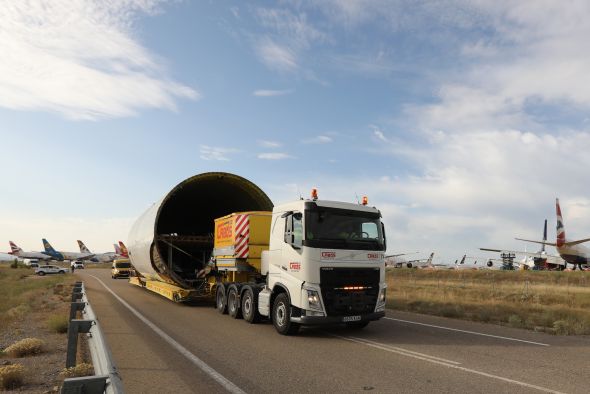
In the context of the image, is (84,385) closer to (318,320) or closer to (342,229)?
(318,320)

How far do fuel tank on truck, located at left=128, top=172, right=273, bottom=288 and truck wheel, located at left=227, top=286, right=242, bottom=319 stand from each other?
396cm

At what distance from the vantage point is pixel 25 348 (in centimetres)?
873

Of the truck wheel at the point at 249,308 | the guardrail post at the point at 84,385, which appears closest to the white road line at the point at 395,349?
the truck wheel at the point at 249,308

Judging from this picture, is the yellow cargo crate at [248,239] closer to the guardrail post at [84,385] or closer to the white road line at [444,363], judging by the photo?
the white road line at [444,363]

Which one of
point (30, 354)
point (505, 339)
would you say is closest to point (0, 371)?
point (30, 354)

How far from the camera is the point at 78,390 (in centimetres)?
281

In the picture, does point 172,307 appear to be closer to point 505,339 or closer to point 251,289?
point 251,289

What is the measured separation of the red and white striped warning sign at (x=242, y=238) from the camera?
14086 mm

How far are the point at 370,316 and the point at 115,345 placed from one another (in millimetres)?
5501

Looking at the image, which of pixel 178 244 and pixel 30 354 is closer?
pixel 30 354

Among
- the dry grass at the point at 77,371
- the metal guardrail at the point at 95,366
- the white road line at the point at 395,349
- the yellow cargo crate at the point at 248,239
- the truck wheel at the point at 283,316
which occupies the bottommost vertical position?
the white road line at the point at 395,349

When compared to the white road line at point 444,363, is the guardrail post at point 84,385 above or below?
above

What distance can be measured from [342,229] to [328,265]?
0.98 m

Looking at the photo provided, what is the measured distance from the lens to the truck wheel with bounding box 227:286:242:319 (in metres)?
13.4
